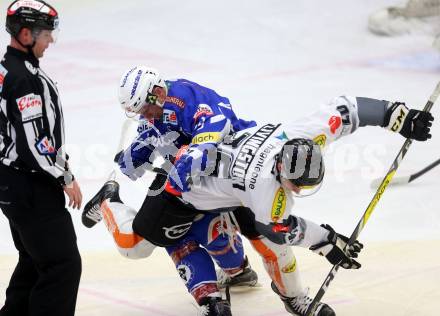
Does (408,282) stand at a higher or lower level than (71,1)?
higher

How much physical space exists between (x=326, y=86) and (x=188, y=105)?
142 inches

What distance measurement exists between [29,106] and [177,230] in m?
0.87

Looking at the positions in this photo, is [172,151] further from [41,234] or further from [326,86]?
[326,86]

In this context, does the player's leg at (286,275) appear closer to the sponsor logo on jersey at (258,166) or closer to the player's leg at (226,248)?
the player's leg at (226,248)

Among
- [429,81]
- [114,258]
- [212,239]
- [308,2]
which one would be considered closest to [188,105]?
[212,239]

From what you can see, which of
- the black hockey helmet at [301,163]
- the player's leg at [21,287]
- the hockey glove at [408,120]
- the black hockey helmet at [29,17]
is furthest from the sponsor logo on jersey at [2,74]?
the hockey glove at [408,120]

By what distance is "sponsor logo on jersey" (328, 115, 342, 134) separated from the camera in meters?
3.51

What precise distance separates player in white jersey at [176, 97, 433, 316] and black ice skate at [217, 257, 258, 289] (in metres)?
0.46

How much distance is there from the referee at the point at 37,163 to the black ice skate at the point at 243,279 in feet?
3.18

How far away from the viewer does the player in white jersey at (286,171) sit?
3.30 metres

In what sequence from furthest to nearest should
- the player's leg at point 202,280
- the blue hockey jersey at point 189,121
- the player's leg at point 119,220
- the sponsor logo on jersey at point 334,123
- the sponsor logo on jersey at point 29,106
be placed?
1. the player's leg at point 119,220
2. the player's leg at point 202,280
3. the blue hockey jersey at point 189,121
4. the sponsor logo on jersey at point 334,123
5. the sponsor logo on jersey at point 29,106

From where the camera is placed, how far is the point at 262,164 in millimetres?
3350

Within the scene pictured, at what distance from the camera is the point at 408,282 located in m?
4.20

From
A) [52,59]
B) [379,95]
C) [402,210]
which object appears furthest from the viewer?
[52,59]
